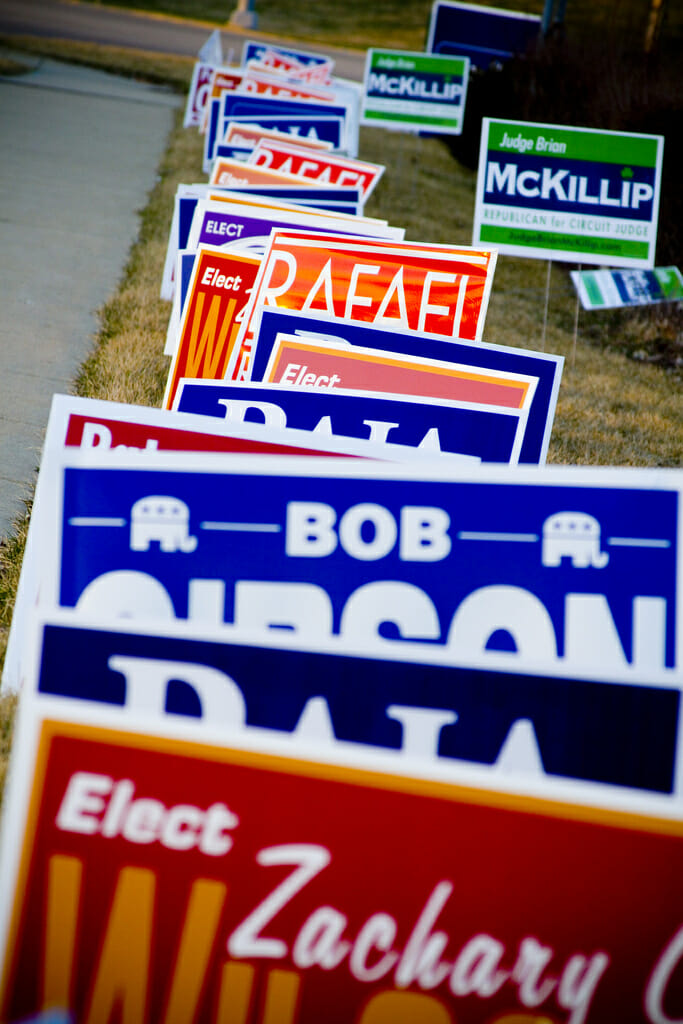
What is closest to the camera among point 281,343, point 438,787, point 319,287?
point 438,787

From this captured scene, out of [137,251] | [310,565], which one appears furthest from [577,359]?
[310,565]

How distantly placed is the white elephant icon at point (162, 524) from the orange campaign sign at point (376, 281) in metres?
2.42

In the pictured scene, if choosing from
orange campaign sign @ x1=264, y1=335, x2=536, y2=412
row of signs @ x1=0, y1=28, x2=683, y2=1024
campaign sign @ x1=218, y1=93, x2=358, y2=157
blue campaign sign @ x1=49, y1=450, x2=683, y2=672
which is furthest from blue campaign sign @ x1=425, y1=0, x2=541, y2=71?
blue campaign sign @ x1=49, y1=450, x2=683, y2=672

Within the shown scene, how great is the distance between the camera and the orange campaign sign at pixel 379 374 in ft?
11.2

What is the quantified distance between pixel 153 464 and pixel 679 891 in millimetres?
1209

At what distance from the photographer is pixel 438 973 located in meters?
1.49

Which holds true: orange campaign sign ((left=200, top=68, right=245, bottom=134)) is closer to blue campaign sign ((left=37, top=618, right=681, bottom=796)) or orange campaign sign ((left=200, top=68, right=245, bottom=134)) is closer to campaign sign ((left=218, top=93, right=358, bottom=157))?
campaign sign ((left=218, top=93, right=358, bottom=157))

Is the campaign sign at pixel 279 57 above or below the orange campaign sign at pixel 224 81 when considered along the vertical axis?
above

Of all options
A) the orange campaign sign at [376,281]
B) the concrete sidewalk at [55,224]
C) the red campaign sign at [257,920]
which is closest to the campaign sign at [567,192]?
the concrete sidewalk at [55,224]

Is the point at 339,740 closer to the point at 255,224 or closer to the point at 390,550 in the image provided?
the point at 390,550

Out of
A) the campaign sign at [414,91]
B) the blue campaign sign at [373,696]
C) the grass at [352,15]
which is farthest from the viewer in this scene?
the grass at [352,15]

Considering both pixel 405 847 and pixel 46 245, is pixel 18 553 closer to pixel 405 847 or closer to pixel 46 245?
pixel 405 847

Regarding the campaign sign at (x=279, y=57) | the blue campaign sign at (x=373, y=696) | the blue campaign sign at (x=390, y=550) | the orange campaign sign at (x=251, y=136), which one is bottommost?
the blue campaign sign at (x=373, y=696)

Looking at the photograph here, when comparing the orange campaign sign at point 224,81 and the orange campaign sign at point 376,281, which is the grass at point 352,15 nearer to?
the orange campaign sign at point 224,81
